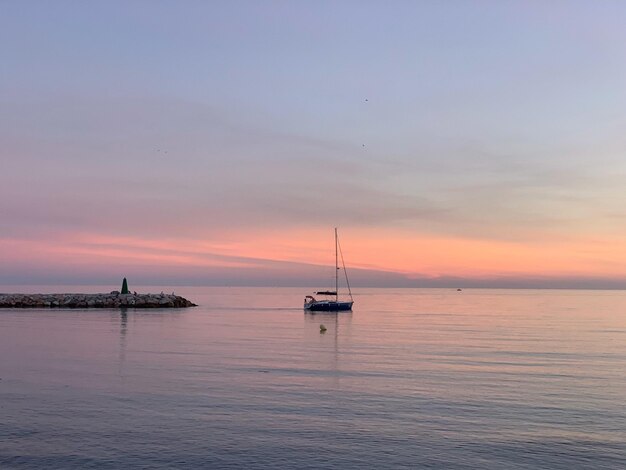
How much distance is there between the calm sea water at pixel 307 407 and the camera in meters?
17.9

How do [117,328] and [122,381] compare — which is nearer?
[122,381]

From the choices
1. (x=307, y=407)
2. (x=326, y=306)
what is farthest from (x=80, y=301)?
(x=307, y=407)

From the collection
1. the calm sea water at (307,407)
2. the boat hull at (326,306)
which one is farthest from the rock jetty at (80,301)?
the calm sea water at (307,407)

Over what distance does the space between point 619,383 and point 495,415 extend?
1142 centimetres

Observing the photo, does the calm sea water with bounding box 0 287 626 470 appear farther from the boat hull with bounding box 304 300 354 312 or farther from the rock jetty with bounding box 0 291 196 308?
the rock jetty with bounding box 0 291 196 308

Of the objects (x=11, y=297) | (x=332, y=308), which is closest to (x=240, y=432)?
(x=332, y=308)

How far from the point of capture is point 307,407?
2398 cm

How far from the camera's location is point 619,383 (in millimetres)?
30859

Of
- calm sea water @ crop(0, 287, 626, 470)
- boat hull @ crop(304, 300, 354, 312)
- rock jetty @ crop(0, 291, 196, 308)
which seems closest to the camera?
calm sea water @ crop(0, 287, 626, 470)

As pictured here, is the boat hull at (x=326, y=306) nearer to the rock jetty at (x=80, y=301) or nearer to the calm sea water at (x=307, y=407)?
the rock jetty at (x=80, y=301)

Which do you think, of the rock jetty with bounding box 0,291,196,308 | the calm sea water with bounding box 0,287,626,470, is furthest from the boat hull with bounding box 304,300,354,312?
the calm sea water with bounding box 0,287,626,470

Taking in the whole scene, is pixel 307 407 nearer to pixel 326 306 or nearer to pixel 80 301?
pixel 326 306

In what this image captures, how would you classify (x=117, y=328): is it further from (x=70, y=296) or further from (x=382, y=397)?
(x=70, y=296)

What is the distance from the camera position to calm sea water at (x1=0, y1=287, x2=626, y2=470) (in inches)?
706
